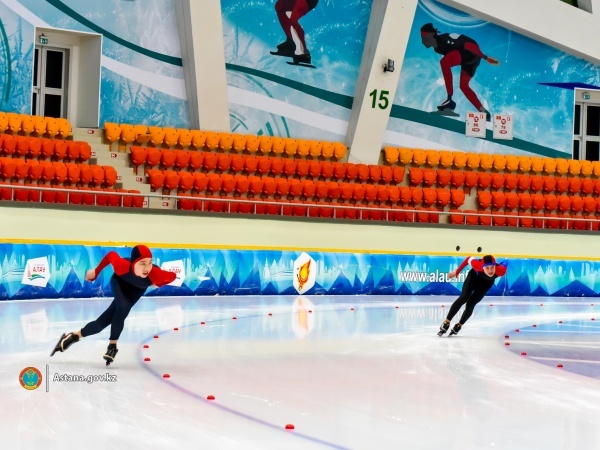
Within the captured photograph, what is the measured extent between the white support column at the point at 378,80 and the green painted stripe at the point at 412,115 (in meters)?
0.65

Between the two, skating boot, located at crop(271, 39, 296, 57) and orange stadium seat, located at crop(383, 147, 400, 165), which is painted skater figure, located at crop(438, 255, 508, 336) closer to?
orange stadium seat, located at crop(383, 147, 400, 165)

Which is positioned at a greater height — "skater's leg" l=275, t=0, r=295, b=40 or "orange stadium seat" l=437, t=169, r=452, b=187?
"skater's leg" l=275, t=0, r=295, b=40

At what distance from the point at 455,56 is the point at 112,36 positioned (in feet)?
30.1

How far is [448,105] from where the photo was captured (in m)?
25.3

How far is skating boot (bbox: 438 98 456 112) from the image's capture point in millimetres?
25250

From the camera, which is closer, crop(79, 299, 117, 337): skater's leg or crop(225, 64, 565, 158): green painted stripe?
crop(79, 299, 117, 337): skater's leg

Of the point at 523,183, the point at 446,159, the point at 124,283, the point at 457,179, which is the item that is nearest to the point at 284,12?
the point at 446,159

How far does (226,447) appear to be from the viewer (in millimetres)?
5562

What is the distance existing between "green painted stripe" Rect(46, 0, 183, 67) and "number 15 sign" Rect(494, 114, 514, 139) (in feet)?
29.2

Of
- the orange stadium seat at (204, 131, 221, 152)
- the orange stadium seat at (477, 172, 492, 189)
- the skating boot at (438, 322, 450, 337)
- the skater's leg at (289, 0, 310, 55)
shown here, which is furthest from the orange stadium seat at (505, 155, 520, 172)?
the skating boot at (438, 322, 450, 337)

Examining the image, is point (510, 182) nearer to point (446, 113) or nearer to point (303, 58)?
point (446, 113)

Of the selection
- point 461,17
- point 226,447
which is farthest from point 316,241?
point 226,447

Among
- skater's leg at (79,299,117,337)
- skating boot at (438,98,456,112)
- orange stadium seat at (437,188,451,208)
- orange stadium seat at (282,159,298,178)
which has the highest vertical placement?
skating boot at (438,98,456,112)

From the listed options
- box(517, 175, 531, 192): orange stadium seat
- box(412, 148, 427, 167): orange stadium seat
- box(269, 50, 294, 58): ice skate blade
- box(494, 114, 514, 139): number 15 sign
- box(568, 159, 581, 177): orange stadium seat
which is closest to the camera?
box(269, 50, 294, 58): ice skate blade
